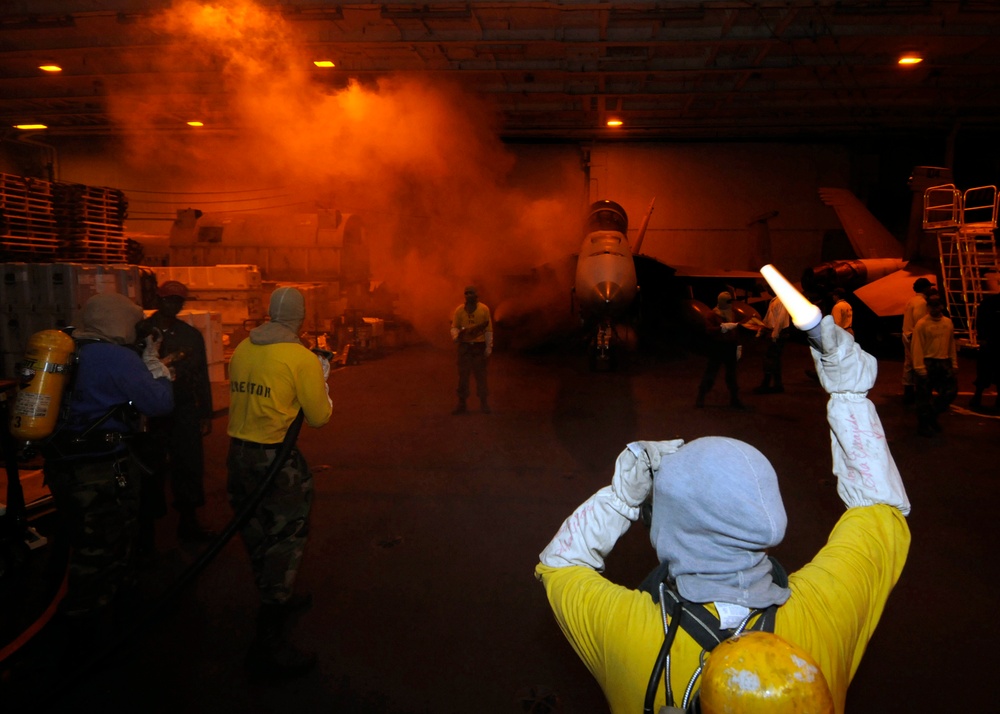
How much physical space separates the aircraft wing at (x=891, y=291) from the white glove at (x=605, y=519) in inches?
583

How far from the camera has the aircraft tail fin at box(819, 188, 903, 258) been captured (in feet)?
55.5

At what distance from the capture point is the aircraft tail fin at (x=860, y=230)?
55.5 feet

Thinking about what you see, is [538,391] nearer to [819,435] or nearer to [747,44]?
[819,435]

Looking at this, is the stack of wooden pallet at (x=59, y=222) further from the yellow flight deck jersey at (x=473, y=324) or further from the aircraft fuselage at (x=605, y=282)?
the aircraft fuselage at (x=605, y=282)

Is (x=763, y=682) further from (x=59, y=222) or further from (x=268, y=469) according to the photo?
(x=59, y=222)

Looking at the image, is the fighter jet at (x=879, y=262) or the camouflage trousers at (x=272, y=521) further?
the fighter jet at (x=879, y=262)

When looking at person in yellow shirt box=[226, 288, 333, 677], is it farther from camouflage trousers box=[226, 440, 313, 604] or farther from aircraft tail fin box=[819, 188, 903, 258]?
aircraft tail fin box=[819, 188, 903, 258]

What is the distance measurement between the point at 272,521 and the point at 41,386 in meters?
1.30

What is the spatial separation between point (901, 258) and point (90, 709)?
1965 cm

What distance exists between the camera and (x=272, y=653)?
3096mm

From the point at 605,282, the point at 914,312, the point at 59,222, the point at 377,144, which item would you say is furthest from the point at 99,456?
the point at 377,144

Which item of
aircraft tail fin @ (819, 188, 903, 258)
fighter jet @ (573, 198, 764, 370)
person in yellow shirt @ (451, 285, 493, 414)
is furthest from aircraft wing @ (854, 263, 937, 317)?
person in yellow shirt @ (451, 285, 493, 414)

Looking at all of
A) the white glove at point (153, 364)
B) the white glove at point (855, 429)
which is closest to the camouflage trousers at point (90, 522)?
the white glove at point (153, 364)

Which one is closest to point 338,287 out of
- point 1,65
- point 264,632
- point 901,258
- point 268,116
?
point 268,116
